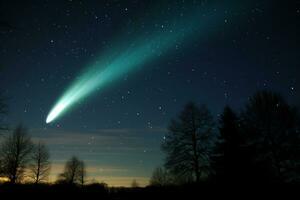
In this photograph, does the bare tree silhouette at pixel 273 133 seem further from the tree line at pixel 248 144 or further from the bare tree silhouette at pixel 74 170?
the bare tree silhouette at pixel 74 170

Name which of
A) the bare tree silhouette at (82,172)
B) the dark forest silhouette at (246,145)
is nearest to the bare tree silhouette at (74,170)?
the bare tree silhouette at (82,172)

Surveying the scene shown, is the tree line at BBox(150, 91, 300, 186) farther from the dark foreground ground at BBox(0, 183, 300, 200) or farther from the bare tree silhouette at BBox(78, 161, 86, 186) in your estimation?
the bare tree silhouette at BBox(78, 161, 86, 186)

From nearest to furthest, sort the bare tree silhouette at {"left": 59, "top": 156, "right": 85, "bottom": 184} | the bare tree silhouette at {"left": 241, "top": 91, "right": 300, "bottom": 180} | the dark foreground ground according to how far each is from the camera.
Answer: the dark foreground ground < the bare tree silhouette at {"left": 241, "top": 91, "right": 300, "bottom": 180} < the bare tree silhouette at {"left": 59, "top": 156, "right": 85, "bottom": 184}

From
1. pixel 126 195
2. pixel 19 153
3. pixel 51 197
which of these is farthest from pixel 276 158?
pixel 19 153

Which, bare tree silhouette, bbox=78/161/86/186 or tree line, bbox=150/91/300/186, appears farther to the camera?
bare tree silhouette, bbox=78/161/86/186

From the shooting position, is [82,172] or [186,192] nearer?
[186,192]

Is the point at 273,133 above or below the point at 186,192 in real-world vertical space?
above

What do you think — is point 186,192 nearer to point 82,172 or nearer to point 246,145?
point 246,145

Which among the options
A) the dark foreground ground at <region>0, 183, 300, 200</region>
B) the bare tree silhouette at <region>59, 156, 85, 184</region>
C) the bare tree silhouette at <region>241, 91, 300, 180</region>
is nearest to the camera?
the dark foreground ground at <region>0, 183, 300, 200</region>

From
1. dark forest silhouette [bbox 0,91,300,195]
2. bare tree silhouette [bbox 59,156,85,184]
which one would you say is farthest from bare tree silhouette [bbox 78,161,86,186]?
dark forest silhouette [bbox 0,91,300,195]

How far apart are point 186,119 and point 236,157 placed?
558cm

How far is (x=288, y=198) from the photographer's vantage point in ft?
31.6

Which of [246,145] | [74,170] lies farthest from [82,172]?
[246,145]

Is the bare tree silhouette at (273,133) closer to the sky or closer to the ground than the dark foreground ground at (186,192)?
closer to the sky
